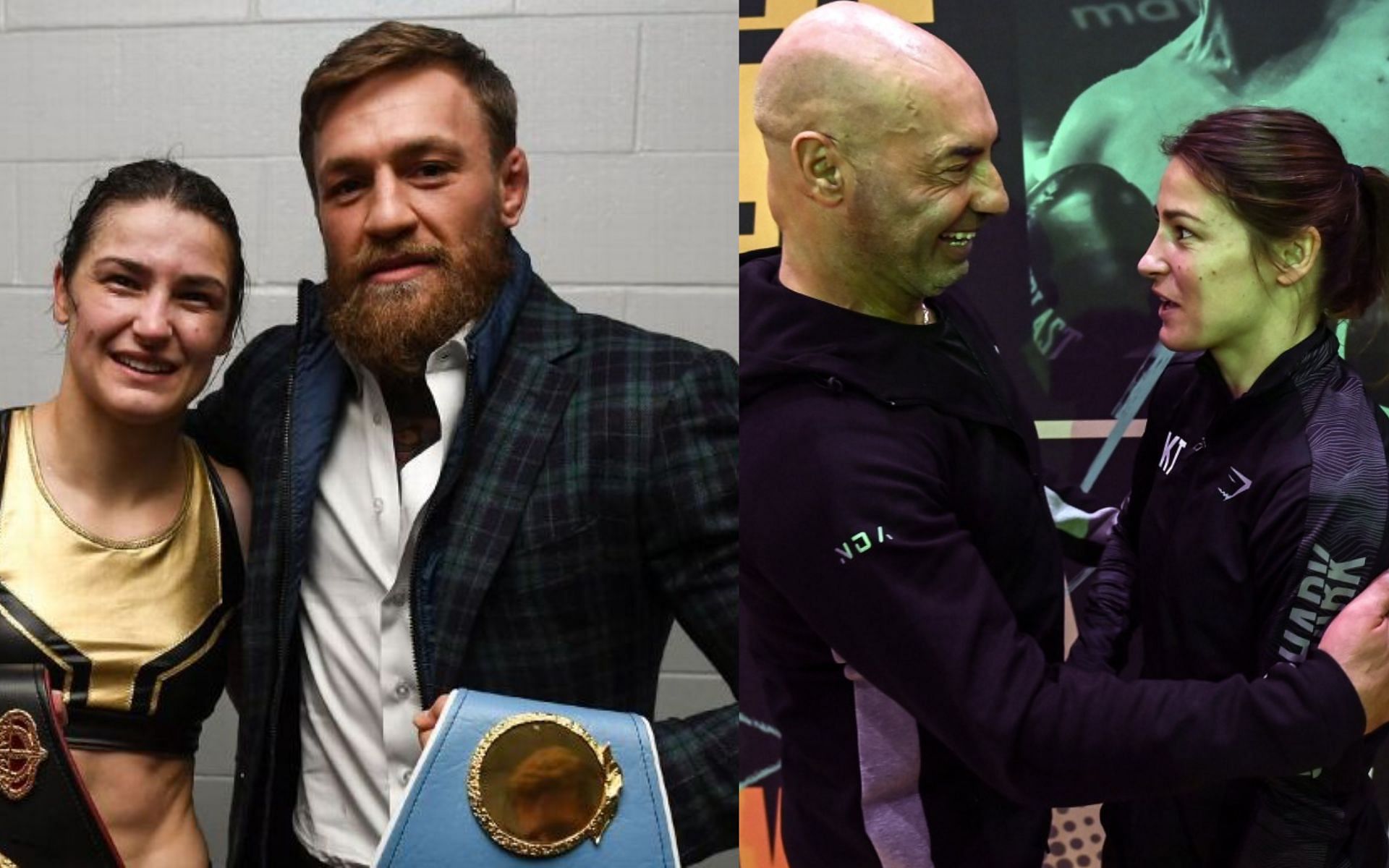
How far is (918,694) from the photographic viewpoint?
167cm

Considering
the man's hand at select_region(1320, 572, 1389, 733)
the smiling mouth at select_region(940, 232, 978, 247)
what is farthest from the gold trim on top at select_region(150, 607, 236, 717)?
the man's hand at select_region(1320, 572, 1389, 733)

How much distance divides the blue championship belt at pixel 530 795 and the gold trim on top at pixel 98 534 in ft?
1.42

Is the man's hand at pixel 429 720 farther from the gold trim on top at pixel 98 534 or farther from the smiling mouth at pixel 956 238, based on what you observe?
the smiling mouth at pixel 956 238

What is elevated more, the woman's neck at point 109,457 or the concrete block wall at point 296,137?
the concrete block wall at point 296,137

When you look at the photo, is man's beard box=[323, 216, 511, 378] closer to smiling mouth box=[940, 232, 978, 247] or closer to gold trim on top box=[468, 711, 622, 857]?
gold trim on top box=[468, 711, 622, 857]

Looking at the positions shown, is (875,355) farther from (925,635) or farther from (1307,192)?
(1307,192)

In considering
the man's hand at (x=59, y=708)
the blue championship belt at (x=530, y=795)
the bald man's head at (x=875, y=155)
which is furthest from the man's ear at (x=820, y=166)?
the man's hand at (x=59, y=708)

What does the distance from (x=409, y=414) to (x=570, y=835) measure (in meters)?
0.54

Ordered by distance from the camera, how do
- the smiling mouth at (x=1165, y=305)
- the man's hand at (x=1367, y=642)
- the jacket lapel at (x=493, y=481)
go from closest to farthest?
the man's hand at (x=1367, y=642) → the smiling mouth at (x=1165, y=305) → the jacket lapel at (x=493, y=481)

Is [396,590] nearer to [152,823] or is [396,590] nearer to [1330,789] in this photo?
[152,823]

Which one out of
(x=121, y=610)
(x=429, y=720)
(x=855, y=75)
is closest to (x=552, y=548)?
(x=429, y=720)

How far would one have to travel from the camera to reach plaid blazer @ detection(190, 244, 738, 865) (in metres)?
1.79

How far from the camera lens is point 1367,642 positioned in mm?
1564

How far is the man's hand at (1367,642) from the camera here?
1.56 metres
